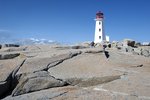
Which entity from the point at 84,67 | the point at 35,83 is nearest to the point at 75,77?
the point at 84,67

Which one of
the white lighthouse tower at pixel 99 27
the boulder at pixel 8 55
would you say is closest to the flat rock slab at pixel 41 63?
the boulder at pixel 8 55

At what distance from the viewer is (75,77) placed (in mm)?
14094

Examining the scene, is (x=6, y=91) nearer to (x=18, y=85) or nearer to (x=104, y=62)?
(x=18, y=85)

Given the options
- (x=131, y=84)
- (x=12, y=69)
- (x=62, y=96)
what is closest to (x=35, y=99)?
(x=62, y=96)

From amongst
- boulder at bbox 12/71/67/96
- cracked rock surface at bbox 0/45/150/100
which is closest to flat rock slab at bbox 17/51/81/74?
cracked rock surface at bbox 0/45/150/100

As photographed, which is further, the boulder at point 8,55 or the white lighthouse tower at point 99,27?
the white lighthouse tower at point 99,27

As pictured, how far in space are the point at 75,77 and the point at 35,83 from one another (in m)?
2.23

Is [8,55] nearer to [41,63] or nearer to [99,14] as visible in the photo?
[41,63]

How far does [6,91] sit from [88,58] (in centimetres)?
566

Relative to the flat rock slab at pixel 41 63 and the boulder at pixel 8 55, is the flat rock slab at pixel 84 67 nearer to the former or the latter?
the flat rock slab at pixel 41 63

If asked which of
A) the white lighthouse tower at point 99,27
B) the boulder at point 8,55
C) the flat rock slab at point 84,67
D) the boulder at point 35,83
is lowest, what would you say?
the boulder at point 35,83

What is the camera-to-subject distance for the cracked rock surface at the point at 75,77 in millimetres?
12273

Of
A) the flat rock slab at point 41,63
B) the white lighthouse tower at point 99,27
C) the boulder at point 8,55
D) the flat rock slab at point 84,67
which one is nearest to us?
the flat rock slab at point 84,67

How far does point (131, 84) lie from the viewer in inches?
508
